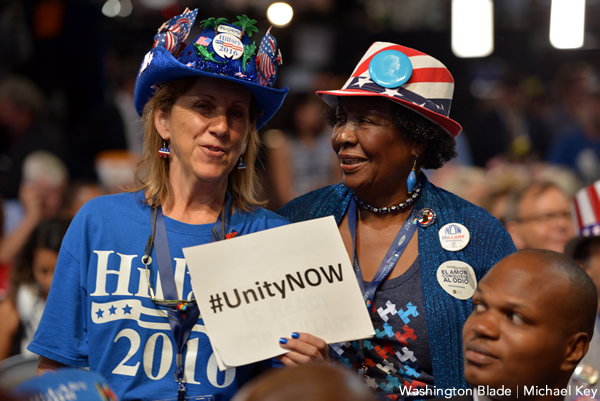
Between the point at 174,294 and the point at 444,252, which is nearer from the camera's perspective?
the point at 174,294

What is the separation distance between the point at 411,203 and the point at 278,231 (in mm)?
850

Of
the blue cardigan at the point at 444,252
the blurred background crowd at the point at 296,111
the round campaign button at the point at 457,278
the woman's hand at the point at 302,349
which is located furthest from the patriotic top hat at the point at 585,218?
the woman's hand at the point at 302,349

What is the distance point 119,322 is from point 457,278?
1.33 m

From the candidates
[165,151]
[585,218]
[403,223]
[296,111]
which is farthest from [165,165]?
[296,111]

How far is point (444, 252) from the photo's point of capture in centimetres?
262

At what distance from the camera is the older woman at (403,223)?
2496 mm

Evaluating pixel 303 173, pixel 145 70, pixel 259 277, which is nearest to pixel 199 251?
pixel 259 277

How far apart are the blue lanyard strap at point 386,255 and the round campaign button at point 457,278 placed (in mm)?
187

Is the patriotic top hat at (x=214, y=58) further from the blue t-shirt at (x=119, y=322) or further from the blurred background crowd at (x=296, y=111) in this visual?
the blurred background crowd at (x=296, y=111)

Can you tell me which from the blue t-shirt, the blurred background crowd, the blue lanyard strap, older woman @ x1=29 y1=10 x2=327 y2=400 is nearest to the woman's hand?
older woman @ x1=29 y1=10 x2=327 y2=400

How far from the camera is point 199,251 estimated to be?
2117 mm

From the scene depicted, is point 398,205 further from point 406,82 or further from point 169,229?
point 169,229

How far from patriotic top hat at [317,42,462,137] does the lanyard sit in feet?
2.95

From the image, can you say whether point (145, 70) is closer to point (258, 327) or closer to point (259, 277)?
point (259, 277)
